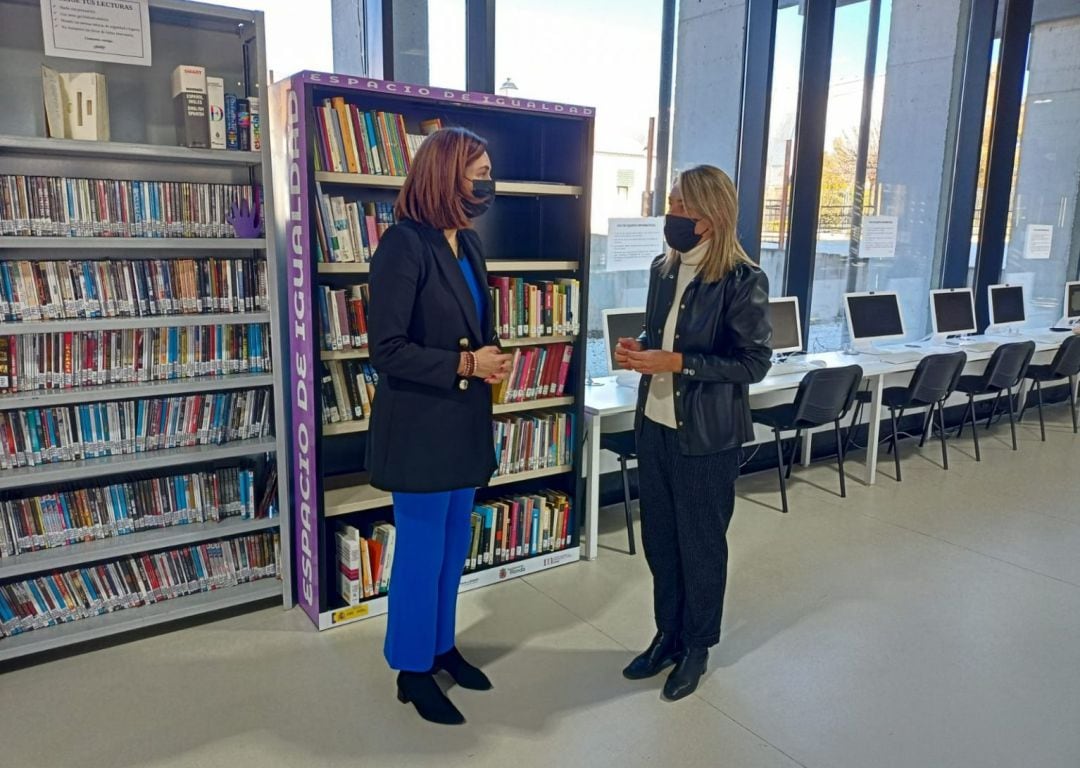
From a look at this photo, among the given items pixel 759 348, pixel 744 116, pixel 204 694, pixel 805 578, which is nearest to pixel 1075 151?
pixel 744 116

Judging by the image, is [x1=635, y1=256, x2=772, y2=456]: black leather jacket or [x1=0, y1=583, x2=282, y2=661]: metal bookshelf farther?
[x1=0, y1=583, x2=282, y2=661]: metal bookshelf

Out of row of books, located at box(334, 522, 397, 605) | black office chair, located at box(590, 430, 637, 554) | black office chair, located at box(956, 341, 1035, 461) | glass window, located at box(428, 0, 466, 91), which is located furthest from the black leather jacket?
black office chair, located at box(956, 341, 1035, 461)

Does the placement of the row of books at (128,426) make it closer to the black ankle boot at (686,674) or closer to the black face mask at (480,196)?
the black face mask at (480,196)

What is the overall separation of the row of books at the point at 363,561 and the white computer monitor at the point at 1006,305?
540 centimetres

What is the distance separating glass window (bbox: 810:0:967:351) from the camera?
548 centimetres

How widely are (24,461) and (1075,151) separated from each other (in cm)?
851

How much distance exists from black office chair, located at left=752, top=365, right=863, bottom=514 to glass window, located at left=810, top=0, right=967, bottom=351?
1.30 meters

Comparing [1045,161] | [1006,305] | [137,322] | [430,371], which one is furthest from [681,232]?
[1045,161]

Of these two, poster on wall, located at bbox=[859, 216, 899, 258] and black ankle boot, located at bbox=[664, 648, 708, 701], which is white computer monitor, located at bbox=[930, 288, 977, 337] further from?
black ankle boot, located at bbox=[664, 648, 708, 701]

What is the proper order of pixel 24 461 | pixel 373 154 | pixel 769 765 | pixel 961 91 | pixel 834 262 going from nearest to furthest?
1. pixel 769 765
2. pixel 24 461
3. pixel 373 154
4. pixel 834 262
5. pixel 961 91

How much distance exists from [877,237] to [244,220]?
4.59 metres

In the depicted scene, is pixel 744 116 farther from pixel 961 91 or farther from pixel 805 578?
pixel 805 578

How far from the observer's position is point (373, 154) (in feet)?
9.25

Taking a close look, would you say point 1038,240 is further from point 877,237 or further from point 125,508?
point 125,508
